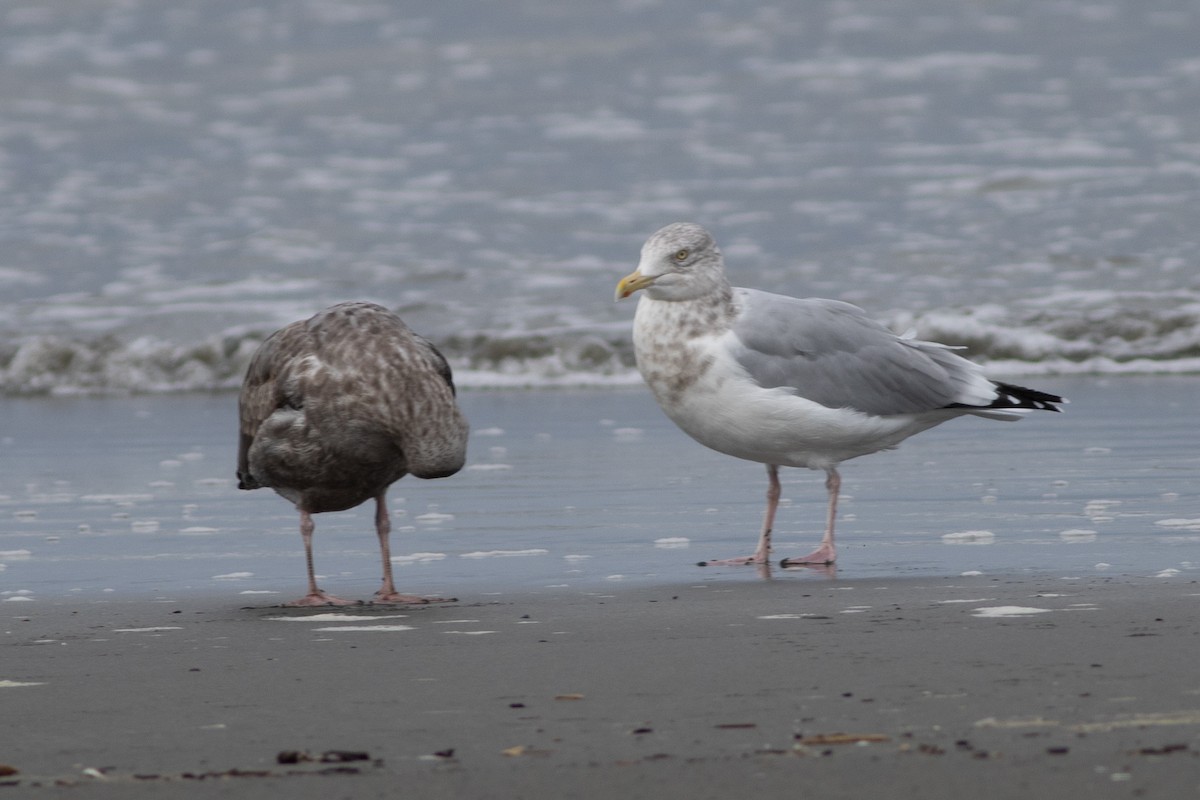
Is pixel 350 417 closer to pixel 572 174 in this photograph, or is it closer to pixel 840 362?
pixel 840 362

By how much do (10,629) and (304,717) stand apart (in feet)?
5.90

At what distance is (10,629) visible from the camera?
205 inches

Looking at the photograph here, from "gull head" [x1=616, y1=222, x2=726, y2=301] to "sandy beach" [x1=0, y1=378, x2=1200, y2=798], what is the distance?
1016mm

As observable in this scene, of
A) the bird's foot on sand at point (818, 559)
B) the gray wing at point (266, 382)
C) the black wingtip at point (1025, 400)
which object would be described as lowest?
the bird's foot on sand at point (818, 559)

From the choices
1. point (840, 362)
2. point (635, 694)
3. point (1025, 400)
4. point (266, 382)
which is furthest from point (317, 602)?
point (1025, 400)

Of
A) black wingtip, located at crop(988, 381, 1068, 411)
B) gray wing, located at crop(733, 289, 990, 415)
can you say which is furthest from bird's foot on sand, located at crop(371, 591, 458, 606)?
black wingtip, located at crop(988, 381, 1068, 411)

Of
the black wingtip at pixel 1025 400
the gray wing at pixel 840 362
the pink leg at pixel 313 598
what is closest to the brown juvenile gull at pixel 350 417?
the pink leg at pixel 313 598

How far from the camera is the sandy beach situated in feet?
10.6

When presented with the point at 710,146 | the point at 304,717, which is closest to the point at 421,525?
the point at 304,717

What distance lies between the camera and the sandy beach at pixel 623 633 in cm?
324

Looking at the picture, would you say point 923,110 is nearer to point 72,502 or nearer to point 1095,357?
point 1095,357

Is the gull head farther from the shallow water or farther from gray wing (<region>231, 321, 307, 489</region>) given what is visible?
gray wing (<region>231, 321, 307, 489</region>)

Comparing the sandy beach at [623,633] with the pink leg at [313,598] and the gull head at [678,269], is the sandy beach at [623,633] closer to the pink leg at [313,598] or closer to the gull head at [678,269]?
the pink leg at [313,598]

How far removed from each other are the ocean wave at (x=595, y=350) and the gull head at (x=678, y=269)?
6.80 m
